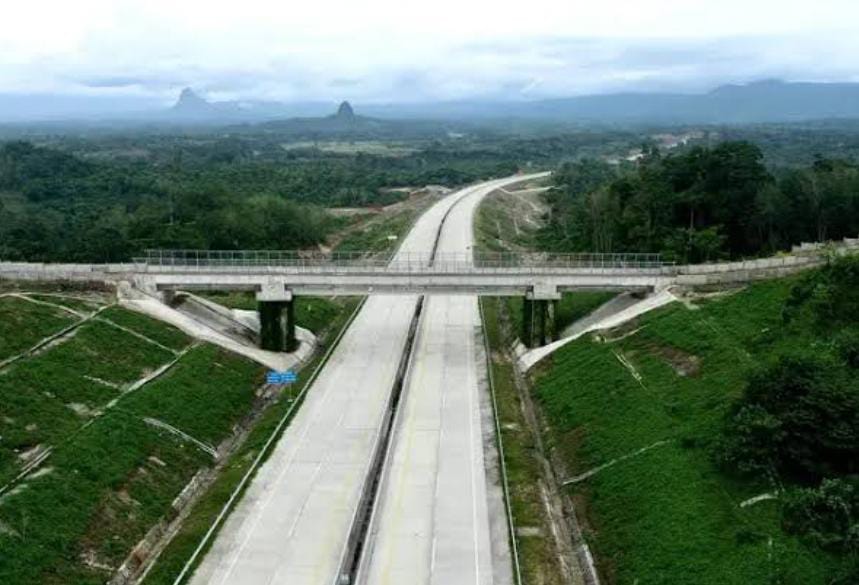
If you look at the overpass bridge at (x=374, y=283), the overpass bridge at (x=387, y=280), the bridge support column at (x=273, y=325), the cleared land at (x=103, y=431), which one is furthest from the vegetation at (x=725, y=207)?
the cleared land at (x=103, y=431)

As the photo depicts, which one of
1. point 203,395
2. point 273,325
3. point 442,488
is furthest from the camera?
point 273,325

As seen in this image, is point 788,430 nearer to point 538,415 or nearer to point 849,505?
point 849,505

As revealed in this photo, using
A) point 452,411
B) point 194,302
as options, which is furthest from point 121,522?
point 194,302

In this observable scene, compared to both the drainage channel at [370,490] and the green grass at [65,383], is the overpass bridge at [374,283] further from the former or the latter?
the green grass at [65,383]

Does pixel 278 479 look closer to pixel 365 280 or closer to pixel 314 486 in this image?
pixel 314 486

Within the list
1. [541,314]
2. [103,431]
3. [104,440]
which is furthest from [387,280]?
[104,440]
